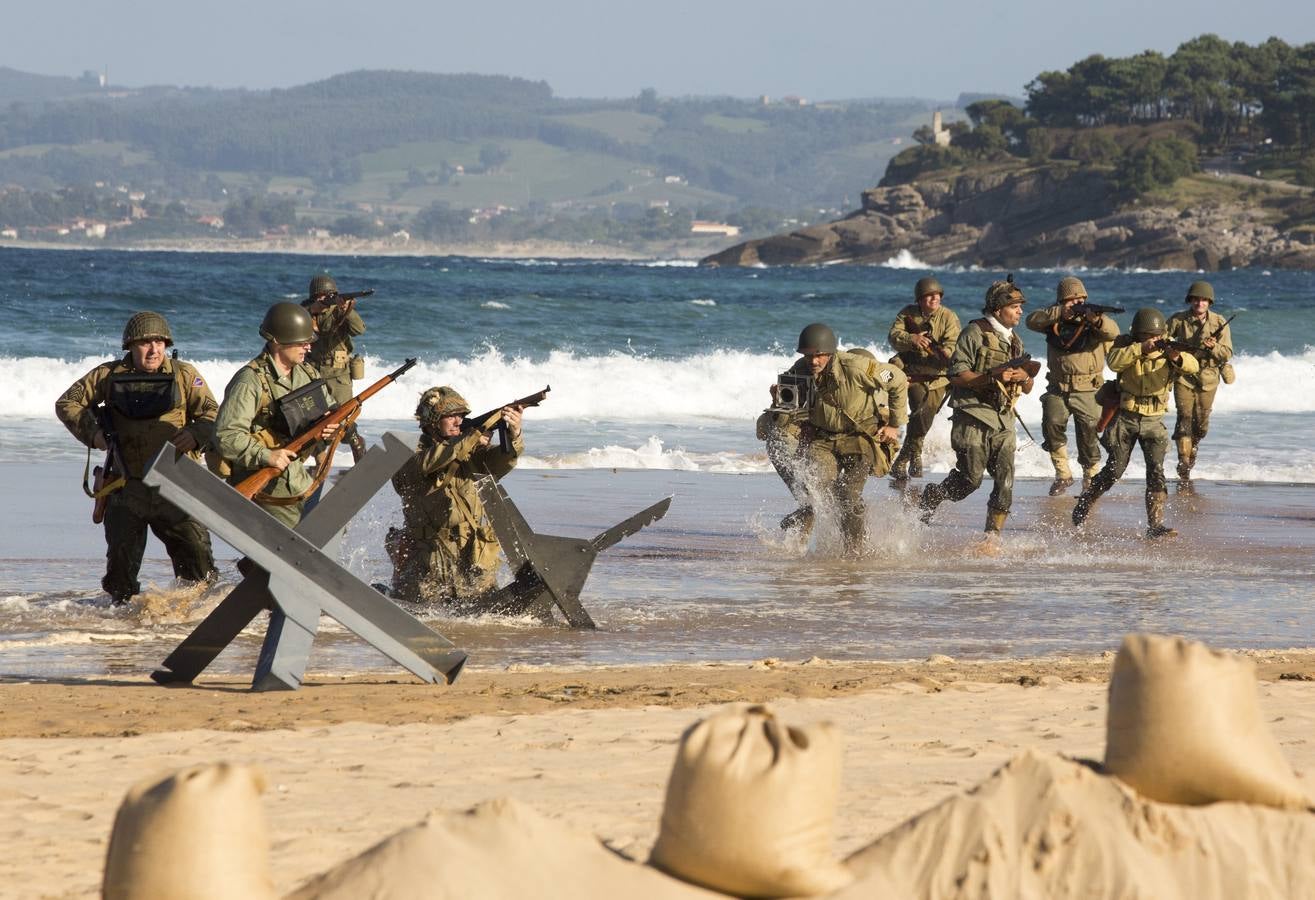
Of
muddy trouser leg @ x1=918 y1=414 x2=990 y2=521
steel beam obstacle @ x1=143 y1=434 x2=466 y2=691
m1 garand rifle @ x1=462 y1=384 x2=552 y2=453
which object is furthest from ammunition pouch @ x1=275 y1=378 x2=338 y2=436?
muddy trouser leg @ x1=918 y1=414 x2=990 y2=521

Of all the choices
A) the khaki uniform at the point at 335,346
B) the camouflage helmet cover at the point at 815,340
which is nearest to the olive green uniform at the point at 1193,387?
the camouflage helmet cover at the point at 815,340

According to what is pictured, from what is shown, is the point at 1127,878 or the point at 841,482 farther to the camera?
the point at 841,482

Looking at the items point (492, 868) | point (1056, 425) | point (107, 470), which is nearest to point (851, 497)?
point (1056, 425)

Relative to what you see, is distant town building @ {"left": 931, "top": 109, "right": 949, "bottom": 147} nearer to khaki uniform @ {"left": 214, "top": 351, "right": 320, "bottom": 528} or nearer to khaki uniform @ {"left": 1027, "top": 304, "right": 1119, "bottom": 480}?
khaki uniform @ {"left": 1027, "top": 304, "right": 1119, "bottom": 480}

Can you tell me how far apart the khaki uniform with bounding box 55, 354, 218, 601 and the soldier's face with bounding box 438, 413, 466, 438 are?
104cm

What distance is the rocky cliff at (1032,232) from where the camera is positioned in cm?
11069

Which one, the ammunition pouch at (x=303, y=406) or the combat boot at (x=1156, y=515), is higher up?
the ammunition pouch at (x=303, y=406)

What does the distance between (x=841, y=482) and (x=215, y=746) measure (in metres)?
6.56

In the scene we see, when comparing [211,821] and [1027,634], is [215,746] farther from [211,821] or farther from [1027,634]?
[1027,634]

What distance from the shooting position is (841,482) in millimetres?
12047

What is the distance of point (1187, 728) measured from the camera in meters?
3.57

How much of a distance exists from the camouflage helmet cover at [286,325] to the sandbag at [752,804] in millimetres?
5077

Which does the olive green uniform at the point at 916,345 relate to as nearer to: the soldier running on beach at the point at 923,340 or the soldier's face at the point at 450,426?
the soldier running on beach at the point at 923,340

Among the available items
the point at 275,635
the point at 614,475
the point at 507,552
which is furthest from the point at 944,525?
the point at 275,635
